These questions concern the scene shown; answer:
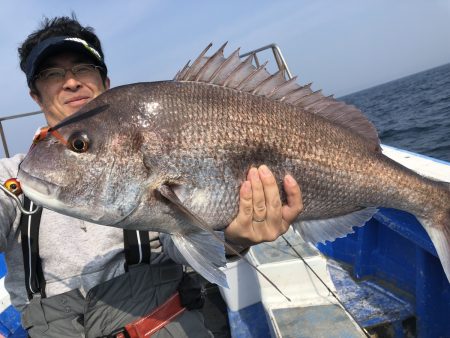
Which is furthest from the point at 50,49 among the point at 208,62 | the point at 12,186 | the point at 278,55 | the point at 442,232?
the point at 278,55

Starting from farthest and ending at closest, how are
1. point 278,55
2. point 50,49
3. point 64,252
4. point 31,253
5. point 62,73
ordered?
point 278,55
point 62,73
point 50,49
point 64,252
point 31,253

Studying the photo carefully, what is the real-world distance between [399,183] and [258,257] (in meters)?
1.56

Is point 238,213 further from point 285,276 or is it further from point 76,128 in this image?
point 285,276

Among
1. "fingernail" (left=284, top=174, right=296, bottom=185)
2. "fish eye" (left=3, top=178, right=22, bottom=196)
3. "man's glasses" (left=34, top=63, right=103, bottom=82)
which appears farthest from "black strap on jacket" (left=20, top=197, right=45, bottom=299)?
"fingernail" (left=284, top=174, right=296, bottom=185)

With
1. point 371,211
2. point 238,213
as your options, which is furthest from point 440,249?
point 238,213

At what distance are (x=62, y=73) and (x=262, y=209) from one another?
1.80m

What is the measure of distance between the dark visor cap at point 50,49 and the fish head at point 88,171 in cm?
98

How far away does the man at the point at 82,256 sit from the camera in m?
2.19

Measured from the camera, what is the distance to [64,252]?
91.8 inches

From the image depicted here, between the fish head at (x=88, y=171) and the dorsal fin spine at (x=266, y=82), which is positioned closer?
the fish head at (x=88, y=171)

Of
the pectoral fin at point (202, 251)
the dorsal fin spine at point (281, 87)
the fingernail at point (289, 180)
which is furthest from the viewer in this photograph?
the dorsal fin spine at point (281, 87)

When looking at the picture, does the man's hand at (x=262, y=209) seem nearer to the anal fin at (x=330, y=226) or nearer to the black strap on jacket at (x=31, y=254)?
the anal fin at (x=330, y=226)

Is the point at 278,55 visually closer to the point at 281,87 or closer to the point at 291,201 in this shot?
the point at 281,87

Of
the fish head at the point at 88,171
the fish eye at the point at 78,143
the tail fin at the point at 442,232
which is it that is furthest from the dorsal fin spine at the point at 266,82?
the tail fin at the point at 442,232
